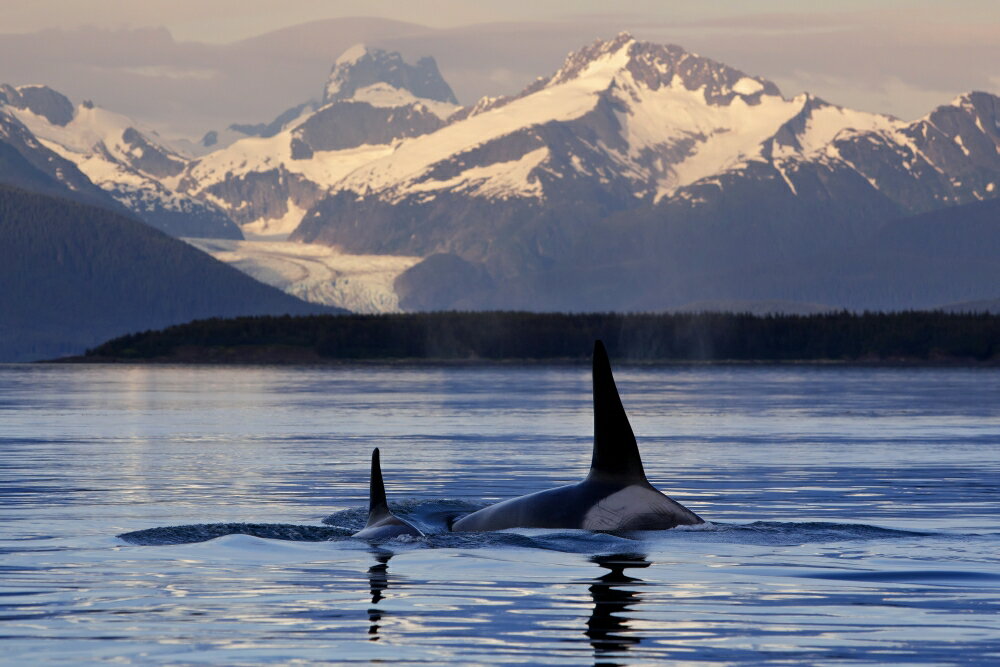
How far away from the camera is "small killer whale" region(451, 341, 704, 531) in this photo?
26.9 meters

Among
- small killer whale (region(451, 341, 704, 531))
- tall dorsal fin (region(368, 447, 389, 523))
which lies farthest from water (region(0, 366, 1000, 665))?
tall dorsal fin (region(368, 447, 389, 523))

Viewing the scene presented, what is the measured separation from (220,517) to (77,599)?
11.9 metres

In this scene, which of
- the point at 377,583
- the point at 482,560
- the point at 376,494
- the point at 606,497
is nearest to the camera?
the point at 377,583

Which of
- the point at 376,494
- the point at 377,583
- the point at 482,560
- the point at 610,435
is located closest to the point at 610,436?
the point at 610,435

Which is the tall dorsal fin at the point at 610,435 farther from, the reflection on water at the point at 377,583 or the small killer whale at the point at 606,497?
the reflection on water at the point at 377,583

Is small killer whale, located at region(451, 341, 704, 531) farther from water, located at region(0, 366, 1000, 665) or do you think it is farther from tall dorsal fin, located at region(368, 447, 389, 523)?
tall dorsal fin, located at region(368, 447, 389, 523)

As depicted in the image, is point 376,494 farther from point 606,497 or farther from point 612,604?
point 612,604

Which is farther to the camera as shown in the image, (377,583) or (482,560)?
(482,560)

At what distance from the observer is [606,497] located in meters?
28.3

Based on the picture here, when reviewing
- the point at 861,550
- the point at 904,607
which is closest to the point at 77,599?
the point at 904,607

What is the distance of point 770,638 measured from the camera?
20.7 meters

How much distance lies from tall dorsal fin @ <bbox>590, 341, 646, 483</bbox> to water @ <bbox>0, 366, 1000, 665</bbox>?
126 cm

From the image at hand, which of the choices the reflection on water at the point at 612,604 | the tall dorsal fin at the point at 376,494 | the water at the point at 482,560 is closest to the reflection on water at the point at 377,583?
the water at the point at 482,560

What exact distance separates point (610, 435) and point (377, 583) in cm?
426
